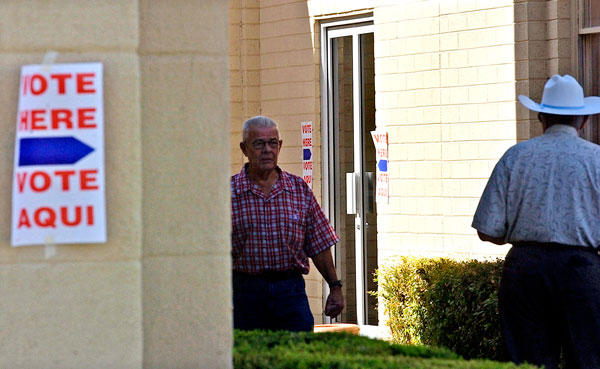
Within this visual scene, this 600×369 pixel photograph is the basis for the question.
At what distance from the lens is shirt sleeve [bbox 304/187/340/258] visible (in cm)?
725

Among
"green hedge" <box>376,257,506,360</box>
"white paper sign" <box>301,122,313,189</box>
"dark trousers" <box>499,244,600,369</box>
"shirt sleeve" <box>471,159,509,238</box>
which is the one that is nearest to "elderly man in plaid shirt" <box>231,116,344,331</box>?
"shirt sleeve" <box>471,159,509,238</box>

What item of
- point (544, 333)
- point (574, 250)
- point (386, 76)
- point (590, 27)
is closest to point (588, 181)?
point (574, 250)

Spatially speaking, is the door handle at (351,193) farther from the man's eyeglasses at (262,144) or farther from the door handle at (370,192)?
the man's eyeglasses at (262,144)

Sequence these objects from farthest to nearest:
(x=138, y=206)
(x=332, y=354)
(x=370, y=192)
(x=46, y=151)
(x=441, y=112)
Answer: (x=370, y=192) < (x=441, y=112) < (x=332, y=354) < (x=138, y=206) < (x=46, y=151)

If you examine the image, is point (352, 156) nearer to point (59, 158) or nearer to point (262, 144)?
point (262, 144)

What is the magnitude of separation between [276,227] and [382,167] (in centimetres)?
390

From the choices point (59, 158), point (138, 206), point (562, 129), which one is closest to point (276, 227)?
point (562, 129)

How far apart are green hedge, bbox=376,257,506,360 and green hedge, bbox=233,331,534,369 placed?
3.20 m

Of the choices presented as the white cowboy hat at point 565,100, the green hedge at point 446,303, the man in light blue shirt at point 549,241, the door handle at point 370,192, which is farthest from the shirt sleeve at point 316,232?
the door handle at point 370,192

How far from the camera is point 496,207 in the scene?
6.64 m

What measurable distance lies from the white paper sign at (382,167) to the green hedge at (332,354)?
5374 millimetres

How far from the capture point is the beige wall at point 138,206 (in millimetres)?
3957

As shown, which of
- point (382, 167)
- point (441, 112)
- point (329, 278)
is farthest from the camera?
point (382, 167)

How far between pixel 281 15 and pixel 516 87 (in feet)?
9.45
